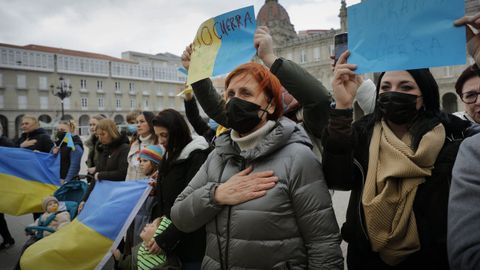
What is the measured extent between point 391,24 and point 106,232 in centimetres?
292

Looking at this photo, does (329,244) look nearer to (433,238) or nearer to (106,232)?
(433,238)

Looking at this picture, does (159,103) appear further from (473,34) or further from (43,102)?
(473,34)

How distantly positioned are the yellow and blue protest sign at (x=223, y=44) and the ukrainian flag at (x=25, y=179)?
3644 millimetres

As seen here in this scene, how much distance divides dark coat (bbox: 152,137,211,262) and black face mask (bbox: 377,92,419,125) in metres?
1.55

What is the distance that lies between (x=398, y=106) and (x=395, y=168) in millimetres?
331

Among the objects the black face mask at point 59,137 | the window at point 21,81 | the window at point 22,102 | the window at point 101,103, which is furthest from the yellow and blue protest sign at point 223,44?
the window at point 101,103

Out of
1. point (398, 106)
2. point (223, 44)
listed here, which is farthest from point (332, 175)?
point (223, 44)

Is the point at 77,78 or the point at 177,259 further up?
the point at 77,78

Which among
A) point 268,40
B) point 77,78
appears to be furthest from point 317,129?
point 77,78

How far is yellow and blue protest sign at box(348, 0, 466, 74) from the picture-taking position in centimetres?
140

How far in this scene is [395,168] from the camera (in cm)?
155

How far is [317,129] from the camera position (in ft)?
6.70

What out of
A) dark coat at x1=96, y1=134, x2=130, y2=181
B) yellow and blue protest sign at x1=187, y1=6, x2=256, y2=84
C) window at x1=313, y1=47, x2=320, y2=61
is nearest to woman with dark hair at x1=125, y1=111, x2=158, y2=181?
dark coat at x1=96, y1=134, x2=130, y2=181

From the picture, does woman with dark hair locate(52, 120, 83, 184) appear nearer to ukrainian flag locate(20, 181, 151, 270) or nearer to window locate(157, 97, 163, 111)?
ukrainian flag locate(20, 181, 151, 270)
